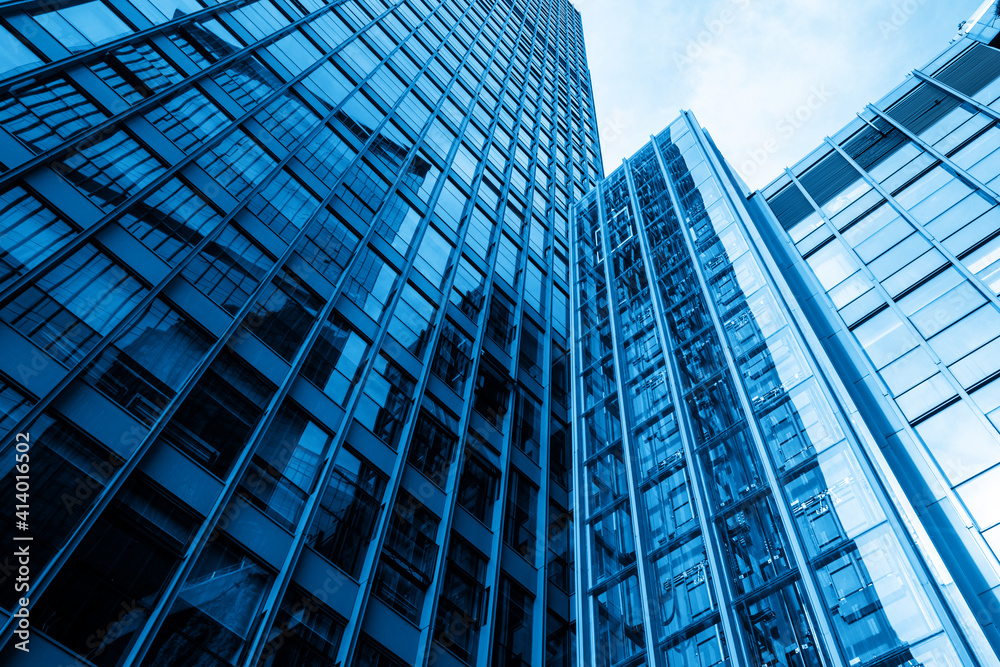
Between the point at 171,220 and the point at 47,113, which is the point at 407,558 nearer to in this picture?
the point at 171,220

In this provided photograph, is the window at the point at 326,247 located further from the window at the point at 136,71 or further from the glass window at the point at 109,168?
the window at the point at 136,71

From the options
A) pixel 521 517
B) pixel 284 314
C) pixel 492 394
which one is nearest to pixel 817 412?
pixel 521 517

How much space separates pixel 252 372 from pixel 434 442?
19.9 feet

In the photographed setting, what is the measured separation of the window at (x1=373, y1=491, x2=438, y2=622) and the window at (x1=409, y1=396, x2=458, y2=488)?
1.40 m

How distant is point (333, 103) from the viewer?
29703 mm

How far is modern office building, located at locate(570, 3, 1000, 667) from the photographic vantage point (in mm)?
14273

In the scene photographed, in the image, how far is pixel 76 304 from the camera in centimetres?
1524

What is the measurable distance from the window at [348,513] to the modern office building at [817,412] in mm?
6112

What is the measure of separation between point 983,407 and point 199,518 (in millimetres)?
17240

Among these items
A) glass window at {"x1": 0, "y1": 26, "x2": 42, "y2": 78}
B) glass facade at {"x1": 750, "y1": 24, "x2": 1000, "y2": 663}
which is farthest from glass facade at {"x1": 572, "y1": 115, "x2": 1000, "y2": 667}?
glass window at {"x1": 0, "y1": 26, "x2": 42, "y2": 78}

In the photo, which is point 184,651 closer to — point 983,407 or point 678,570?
point 678,570

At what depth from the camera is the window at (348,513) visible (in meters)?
16.6

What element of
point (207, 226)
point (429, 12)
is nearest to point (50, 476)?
point (207, 226)

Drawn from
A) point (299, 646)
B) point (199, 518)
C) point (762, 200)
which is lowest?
point (299, 646)
